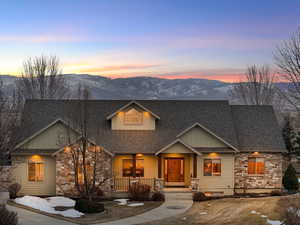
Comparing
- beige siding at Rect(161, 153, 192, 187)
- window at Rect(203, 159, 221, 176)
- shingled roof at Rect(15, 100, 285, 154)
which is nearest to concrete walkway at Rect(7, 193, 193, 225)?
beige siding at Rect(161, 153, 192, 187)

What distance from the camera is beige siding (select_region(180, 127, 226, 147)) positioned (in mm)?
28656

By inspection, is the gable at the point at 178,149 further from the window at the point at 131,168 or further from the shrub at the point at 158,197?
the shrub at the point at 158,197

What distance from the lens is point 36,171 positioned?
27.6 meters

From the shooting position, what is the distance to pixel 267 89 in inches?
2183

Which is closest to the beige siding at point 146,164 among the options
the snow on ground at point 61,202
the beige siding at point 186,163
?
the beige siding at point 186,163

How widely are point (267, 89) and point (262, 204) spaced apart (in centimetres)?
3574

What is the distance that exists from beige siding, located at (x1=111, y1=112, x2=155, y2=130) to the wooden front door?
2.93 metres

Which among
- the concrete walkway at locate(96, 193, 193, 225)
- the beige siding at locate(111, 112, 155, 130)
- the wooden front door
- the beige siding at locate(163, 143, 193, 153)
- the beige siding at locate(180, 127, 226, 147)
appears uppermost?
the beige siding at locate(111, 112, 155, 130)

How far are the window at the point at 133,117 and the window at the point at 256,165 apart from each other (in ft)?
28.5

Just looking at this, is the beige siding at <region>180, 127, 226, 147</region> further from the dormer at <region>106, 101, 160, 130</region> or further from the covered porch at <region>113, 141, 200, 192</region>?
the dormer at <region>106, 101, 160, 130</region>

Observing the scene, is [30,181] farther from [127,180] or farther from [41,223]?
[41,223]

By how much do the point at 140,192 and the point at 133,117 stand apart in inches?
239

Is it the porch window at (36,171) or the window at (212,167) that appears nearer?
the porch window at (36,171)

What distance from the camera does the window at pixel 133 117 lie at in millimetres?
29609
